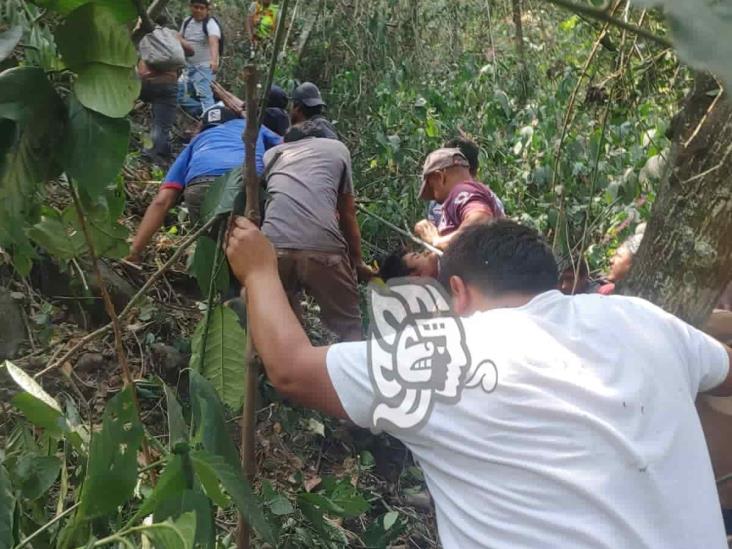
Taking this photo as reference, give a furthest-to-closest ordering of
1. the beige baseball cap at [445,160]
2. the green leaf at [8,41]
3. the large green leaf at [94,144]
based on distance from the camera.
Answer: the beige baseball cap at [445,160] → the large green leaf at [94,144] → the green leaf at [8,41]

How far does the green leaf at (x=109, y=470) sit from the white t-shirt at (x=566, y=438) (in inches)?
12.9

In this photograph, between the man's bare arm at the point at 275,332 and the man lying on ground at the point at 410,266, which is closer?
the man's bare arm at the point at 275,332

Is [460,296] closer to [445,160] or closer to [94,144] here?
[94,144]

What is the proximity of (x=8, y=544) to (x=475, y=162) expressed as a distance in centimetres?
247

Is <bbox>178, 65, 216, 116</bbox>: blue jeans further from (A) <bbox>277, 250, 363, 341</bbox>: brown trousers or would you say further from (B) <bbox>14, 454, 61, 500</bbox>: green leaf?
(B) <bbox>14, 454, 61, 500</bbox>: green leaf

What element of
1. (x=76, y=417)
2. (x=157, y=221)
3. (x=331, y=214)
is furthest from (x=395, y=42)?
(x=76, y=417)

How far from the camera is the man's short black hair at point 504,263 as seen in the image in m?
1.40

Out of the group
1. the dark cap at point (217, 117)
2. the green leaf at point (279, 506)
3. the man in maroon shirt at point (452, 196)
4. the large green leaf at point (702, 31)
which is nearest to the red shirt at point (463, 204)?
the man in maroon shirt at point (452, 196)

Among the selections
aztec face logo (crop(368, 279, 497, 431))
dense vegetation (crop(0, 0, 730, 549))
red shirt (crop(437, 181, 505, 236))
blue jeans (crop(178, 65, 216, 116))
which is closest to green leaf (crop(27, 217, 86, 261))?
dense vegetation (crop(0, 0, 730, 549))

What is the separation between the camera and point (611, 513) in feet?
3.81

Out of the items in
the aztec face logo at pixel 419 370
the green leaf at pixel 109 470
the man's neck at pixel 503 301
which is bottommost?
the green leaf at pixel 109 470

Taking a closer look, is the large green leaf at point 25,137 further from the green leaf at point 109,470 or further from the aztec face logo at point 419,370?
the aztec face logo at point 419,370

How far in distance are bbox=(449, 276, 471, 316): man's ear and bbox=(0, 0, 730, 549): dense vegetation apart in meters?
0.38

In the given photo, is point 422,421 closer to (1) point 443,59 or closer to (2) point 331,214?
(2) point 331,214
